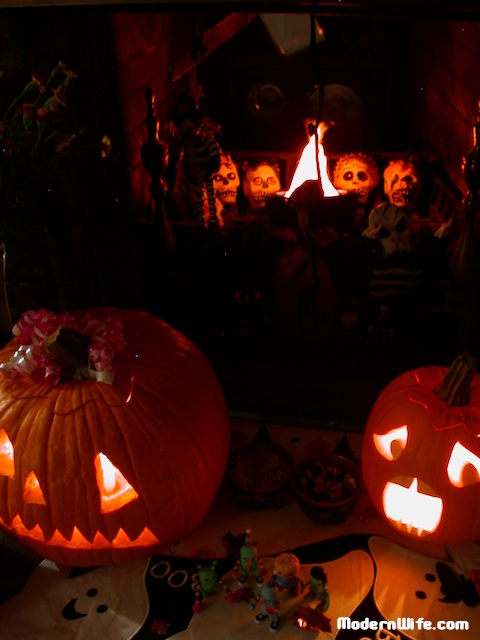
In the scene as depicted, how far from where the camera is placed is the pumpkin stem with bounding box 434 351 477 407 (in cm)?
108

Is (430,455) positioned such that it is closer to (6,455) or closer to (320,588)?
(320,588)

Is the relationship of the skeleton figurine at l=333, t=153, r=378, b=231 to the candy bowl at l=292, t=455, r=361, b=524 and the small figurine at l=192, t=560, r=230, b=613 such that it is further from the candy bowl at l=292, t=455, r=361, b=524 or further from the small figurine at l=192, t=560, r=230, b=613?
the small figurine at l=192, t=560, r=230, b=613

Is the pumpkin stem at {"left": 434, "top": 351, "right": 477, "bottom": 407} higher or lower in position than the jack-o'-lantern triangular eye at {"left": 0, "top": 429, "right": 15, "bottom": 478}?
higher

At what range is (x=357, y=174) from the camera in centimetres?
182

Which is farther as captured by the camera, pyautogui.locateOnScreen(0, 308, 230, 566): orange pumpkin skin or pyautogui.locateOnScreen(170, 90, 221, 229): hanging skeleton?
pyautogui.locateOnScreen(170, 90, 221, 229): hanging skeleton

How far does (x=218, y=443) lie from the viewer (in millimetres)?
1184

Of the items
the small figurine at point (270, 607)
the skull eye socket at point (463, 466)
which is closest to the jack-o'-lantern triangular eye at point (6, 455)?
the small figurine at point (270, 607)

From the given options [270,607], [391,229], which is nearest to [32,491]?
[270,607]

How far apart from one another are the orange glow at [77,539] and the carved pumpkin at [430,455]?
1.50 feet

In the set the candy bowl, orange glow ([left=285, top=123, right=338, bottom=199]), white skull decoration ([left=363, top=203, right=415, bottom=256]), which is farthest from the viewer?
white skull decoration ([left=363, top=203, right=415, bottom=256])

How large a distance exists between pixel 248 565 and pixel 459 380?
1.66 feet

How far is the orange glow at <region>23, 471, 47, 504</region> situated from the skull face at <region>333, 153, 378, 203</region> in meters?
1.20

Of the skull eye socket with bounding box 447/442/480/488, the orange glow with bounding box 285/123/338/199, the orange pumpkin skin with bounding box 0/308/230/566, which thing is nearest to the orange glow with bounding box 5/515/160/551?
the orange pumpkin skin with bounding box 0/308/230/566

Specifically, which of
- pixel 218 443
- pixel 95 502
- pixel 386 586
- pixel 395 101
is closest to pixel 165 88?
pixel 395 101
